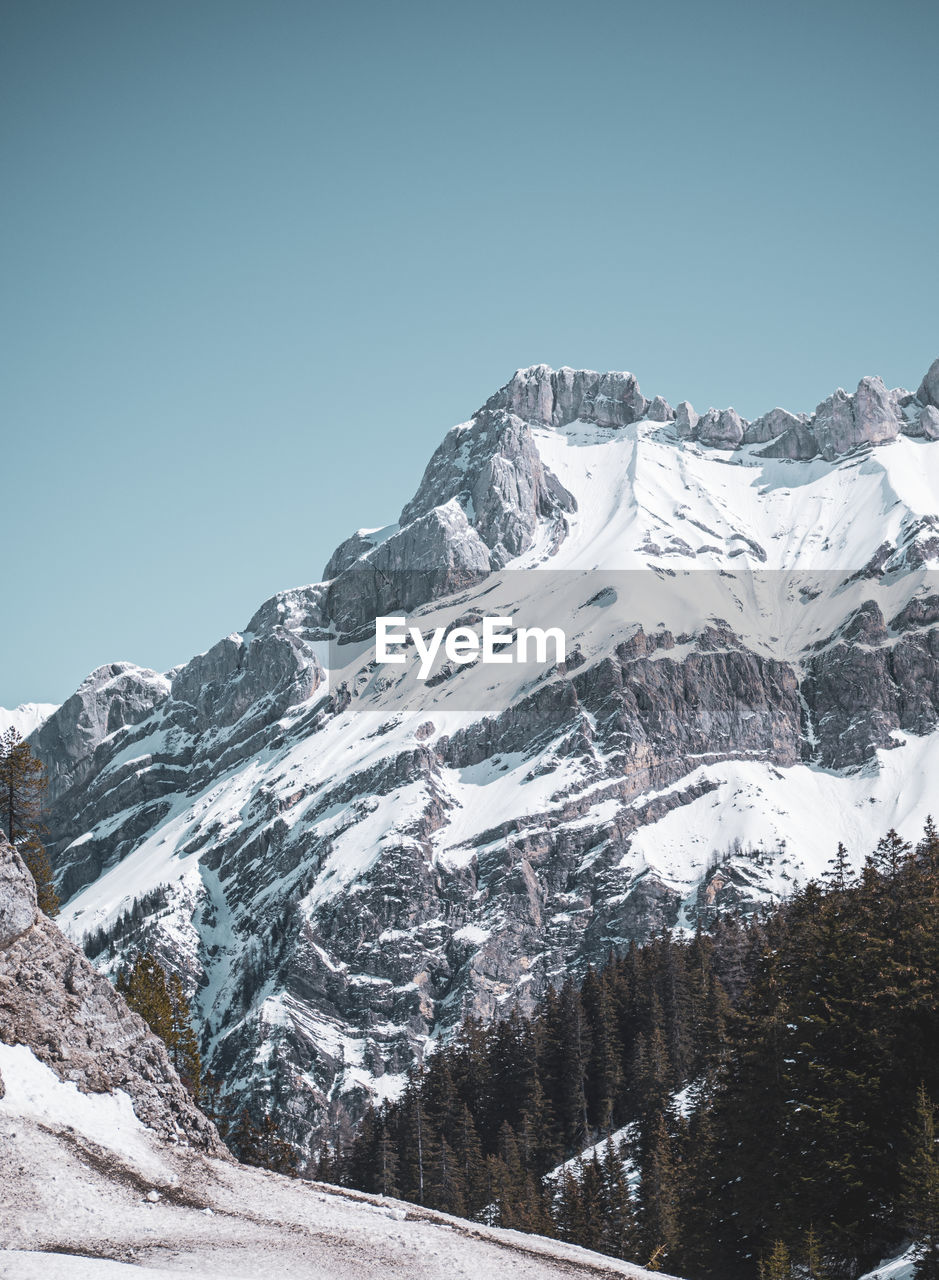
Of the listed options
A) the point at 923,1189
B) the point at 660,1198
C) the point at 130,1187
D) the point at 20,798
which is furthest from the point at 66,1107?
the point at 660,1198

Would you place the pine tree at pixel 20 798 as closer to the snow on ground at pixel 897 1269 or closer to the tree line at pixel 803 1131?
the tree line at pixel 803 1131

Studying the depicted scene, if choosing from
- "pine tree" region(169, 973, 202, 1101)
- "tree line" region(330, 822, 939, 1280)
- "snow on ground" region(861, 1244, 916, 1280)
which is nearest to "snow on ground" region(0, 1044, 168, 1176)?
"tree line" region(330, 822, 939, 1280)

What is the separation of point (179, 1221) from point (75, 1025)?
7.95 m

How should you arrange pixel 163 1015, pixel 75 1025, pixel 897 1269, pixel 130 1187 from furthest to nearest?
pixel 163 1015 → pixel 75 1025 → pixel 897 1269 → pixel 130 1187

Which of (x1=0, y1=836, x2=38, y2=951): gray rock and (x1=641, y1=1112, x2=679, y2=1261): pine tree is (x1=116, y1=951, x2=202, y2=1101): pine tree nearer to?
(x1=0, y1=836, x2=38, y2=951): gray rock

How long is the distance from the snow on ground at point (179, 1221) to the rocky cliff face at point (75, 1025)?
28.8 inches

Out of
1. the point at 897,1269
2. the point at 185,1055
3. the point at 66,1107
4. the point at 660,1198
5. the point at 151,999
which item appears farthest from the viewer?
the point at 185,1055

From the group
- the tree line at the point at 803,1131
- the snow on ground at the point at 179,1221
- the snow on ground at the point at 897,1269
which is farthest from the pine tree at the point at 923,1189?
the snow on ground at the point at 179,1221

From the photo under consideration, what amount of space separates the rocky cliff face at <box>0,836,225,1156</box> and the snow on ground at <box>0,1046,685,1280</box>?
2.40 ft

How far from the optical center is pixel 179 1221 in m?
31.1

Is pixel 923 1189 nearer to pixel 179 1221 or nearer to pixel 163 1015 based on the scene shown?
pixel 179 1221

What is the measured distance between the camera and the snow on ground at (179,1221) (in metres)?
28.2

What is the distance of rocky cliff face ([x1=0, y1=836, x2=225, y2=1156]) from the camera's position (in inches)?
1391

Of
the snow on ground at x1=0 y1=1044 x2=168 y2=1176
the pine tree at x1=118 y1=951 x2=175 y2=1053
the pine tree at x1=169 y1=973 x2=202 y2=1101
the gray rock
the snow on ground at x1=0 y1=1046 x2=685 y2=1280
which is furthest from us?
the pine tree at x1=169 y1=973 x2=202 y2=1101
